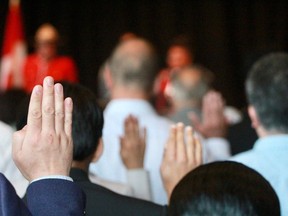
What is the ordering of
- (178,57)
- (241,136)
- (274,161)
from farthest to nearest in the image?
(178,57), (241,136), (274,161)

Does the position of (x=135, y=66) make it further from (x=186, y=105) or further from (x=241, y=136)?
(x=186, y=105)

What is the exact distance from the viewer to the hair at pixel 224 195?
71.7 inches

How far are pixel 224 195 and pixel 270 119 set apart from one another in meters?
1.11

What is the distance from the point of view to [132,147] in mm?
3166

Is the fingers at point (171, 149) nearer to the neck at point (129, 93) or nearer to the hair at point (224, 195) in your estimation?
the hair at point (224, 195)

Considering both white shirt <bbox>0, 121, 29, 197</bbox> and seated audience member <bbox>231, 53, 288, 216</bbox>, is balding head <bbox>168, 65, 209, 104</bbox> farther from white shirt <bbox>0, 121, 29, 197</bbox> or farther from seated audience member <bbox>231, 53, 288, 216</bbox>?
white shirt <bbox>0, 121, 29, 197</bbox>

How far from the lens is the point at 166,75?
30.3 feet

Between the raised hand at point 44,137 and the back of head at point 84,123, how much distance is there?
75 centimetres

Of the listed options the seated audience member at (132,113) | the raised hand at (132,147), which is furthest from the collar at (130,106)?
the raised hand at (132,147)

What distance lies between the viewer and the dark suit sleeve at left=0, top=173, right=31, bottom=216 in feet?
5.32

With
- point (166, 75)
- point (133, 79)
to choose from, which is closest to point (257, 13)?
point (166, 75)

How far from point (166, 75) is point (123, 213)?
22.5 feet

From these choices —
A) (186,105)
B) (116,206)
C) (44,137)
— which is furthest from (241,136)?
(44,137)

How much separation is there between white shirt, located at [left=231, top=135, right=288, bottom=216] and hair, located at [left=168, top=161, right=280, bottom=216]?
72cm
